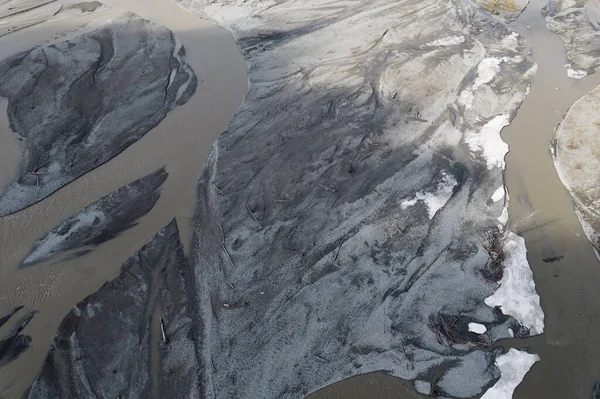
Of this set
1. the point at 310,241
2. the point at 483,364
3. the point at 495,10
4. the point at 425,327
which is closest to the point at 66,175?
the point at 310,241

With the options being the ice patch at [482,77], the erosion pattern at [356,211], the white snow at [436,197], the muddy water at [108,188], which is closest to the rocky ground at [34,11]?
the muddy water at [108,188]

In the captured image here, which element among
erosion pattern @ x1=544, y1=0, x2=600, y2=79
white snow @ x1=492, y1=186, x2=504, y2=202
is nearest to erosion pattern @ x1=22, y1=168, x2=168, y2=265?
white snow @ x1=492, y1=186, x2=504, y2=202

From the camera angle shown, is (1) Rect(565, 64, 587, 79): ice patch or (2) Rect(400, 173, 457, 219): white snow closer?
(2) Rect(400, 173, 457, 219): white snow

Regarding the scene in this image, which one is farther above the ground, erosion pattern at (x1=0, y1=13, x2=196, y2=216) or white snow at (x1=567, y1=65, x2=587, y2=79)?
erosion pattern at (x1=0, y1=13, x2=196, y2=216)

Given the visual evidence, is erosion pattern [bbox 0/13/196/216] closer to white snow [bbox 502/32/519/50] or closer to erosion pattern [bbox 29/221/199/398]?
erosion pattern [bbox 29/221/199/398]

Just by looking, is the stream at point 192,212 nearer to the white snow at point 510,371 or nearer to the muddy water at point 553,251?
the muddy water at point 553,251

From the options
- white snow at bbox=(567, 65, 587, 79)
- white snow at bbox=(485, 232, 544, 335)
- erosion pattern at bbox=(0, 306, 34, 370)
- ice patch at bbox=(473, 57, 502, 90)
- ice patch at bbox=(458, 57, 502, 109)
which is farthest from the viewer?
white snow at bbox=(567, 65, 587, 79)

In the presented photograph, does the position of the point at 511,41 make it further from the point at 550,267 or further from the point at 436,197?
the point at 550,267

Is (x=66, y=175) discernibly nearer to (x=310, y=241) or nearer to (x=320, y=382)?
(x=310, y=241)

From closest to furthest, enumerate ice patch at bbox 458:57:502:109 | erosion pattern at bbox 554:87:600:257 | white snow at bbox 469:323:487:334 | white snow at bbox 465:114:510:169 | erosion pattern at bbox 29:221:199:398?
erosion pattern at bbox 29:221:199:398 → white snow at bbox 469:323:487:334 → erosion pattern at bbox 554:87:600:257 → white snow at bbox 465:114:510:169 → ice patch at bbox 458:57:502:109
